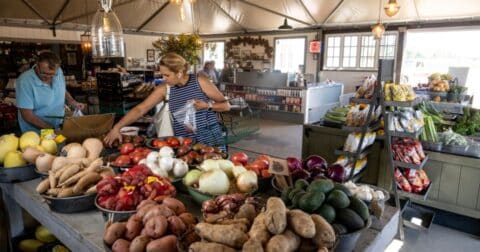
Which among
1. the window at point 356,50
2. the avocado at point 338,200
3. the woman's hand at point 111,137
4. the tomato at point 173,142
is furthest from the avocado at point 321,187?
the window at point 356,50

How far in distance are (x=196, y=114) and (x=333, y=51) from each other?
8640 mm

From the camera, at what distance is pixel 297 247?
0.94 metres

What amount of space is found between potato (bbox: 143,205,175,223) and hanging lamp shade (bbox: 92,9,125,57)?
1456 mm

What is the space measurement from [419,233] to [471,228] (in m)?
0.53

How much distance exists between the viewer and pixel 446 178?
3207 mm

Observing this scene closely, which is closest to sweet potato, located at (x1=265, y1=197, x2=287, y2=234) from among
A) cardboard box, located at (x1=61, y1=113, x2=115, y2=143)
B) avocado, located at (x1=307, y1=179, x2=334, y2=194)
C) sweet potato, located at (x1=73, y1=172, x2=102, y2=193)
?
avocado, located at (x1=307, y1=179, x2=334, y2=194)

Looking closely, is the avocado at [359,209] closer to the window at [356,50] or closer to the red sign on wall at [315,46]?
the window at [356,50]

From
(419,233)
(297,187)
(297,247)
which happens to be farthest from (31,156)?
(419,233)

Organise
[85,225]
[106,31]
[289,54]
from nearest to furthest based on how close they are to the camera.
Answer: [85,225] → [106,31] → [289,54]

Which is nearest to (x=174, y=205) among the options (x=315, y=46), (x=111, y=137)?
(x=111, y=137)

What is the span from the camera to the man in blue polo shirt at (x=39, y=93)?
108 inches

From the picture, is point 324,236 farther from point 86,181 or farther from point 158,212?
point 86,181

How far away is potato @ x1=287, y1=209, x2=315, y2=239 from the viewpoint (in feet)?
3.05

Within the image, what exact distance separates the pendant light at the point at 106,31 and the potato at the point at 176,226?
1.52m
